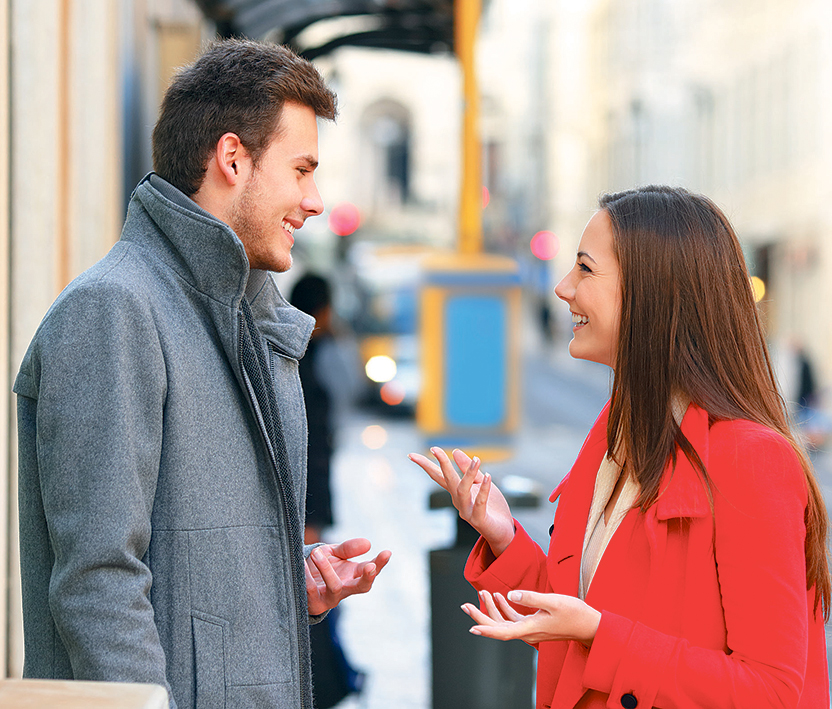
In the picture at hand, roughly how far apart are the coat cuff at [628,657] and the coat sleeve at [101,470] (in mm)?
714

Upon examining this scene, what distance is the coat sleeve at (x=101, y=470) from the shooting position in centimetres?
159

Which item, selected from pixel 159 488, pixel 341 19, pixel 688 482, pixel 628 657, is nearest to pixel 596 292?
pixel 688 482

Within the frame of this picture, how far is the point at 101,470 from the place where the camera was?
5.31ft

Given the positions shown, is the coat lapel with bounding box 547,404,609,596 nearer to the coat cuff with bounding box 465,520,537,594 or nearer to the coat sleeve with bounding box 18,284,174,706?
the coat cuff with bounding box 465,520,537,594

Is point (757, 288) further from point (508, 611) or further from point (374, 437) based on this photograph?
point (508, 611)

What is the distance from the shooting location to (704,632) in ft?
5.94

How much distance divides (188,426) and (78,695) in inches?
22.6

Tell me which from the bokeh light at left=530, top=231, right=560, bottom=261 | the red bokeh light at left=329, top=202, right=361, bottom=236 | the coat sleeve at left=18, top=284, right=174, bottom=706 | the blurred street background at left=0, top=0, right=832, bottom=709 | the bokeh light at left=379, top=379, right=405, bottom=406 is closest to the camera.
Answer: the coat sleeve at left=18, top=284, right=174, bottom=706

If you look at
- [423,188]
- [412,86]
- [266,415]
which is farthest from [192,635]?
[412,86]

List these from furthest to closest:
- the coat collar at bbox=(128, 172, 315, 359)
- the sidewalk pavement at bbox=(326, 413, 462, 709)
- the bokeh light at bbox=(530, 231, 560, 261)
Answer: the bokeh light at bbox=(530, 231, 560, 261)
the sidewalk pavement at bbox=(326, 413, 462, 709)
the coat collar at bbox=(128, 172, 315, 359)

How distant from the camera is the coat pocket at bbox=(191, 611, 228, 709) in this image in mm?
1738

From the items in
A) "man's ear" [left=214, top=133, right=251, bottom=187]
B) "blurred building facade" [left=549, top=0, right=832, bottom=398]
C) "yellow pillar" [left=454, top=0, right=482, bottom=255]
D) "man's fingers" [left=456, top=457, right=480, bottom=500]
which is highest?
"blurred building facade" [left=549, top=0, right=832, bottom=398]

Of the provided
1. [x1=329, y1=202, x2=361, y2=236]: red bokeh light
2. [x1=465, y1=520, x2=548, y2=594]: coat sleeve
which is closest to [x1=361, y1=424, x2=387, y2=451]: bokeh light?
[x1=329, y1=202, x2=361, y2=236]: red bokeh light

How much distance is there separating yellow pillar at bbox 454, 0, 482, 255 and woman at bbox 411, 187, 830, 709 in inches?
250
